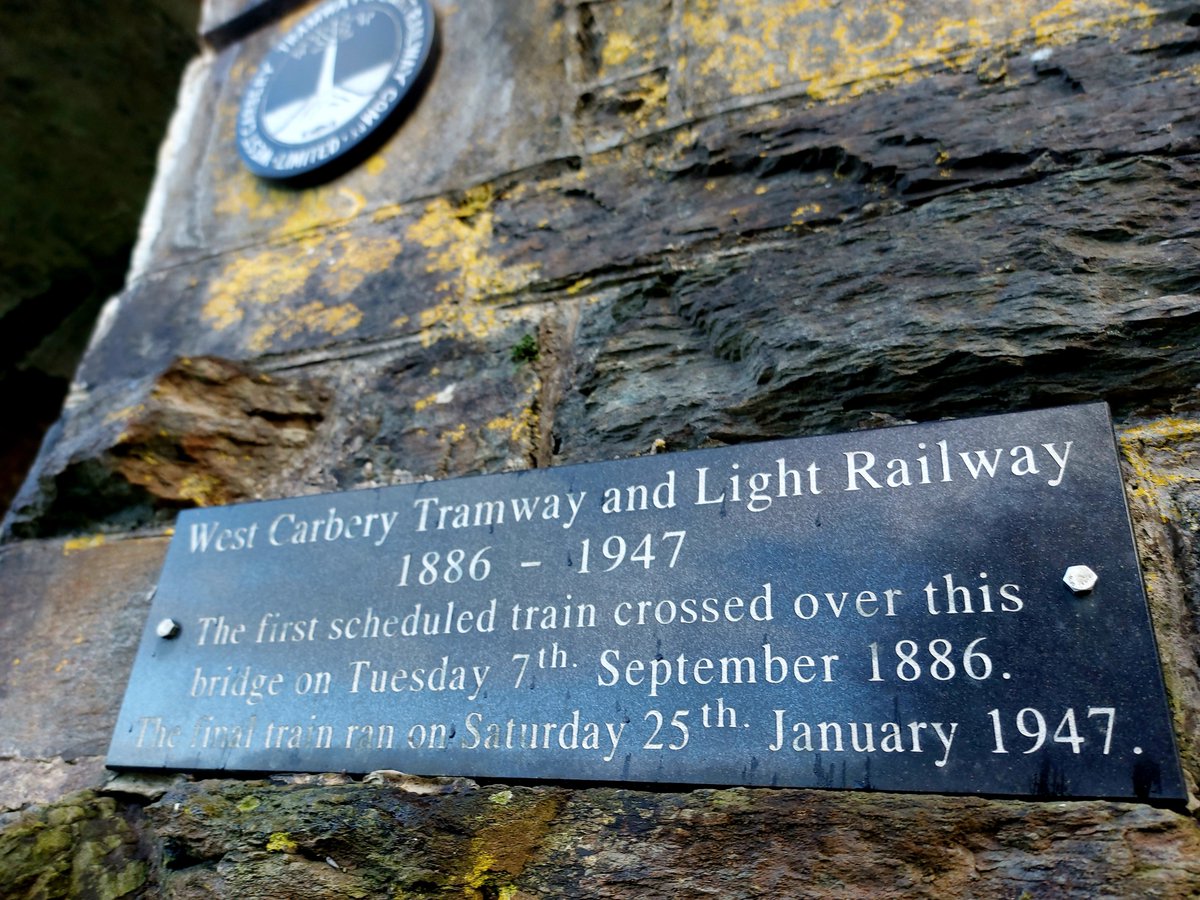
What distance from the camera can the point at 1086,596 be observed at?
4.22 feet

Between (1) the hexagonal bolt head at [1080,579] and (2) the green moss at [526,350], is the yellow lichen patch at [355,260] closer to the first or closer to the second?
(2) the green moss at [526,350]

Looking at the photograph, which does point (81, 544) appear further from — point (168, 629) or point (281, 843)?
point (281, 843)

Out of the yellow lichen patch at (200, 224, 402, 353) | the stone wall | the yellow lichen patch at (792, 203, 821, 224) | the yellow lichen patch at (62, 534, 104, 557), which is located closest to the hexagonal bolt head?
the stone wall

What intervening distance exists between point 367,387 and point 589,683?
0.96 m

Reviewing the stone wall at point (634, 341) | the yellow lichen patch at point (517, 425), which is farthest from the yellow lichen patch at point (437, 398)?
the yellow lichen patch at point (517, 425)

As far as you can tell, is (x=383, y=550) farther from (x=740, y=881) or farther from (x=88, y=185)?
(x=88, y=185)

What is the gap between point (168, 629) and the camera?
1.84 m

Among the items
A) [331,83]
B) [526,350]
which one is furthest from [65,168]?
[526,350]

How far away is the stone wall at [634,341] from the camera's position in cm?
133

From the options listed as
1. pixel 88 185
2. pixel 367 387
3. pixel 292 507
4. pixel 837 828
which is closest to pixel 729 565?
pixel 837 828

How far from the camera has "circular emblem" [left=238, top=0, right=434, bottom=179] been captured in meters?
2.54

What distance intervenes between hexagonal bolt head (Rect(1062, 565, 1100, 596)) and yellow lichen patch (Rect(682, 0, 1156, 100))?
1120 millimetres

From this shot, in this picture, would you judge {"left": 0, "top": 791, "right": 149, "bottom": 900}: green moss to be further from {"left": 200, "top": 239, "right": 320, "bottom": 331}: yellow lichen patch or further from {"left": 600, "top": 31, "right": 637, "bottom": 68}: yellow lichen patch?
{"left": 600, "top": 31, "right": 637, "bottom": 68}: yellow lichen patch

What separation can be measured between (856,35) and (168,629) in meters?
1.76
